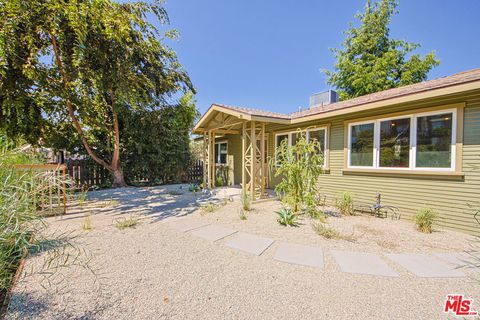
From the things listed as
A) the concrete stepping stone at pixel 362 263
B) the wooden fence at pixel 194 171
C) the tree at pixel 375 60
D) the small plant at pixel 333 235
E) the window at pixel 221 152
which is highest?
the tree at pixel 375 60

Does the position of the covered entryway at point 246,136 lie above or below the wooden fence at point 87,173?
above

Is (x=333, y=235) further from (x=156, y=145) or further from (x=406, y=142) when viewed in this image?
(x=156, y=145)

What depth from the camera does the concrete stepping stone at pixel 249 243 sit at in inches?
124

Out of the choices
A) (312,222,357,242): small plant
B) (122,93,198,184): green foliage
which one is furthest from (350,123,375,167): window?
(122,93,198,184): green foliage

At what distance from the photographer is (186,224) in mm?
4309

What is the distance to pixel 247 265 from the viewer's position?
2672mm

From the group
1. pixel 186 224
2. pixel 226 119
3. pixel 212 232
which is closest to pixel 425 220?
pixel 212 232

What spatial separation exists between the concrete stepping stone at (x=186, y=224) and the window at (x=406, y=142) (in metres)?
4.51

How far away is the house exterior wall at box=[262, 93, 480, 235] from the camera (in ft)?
12.6

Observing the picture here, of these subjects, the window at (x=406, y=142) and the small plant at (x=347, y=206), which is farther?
the small plant at (x=347, y=206)

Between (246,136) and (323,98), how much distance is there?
5420 millimetres

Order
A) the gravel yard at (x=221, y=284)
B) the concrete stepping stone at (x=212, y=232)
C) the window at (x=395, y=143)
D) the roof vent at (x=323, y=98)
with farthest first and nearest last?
→ the roof vent at (x=323, y=98)
the window at (x=395, y=143)
the concrete stepping stone at (x=212, y=232)
the gravel yard at (x=221, y=284)

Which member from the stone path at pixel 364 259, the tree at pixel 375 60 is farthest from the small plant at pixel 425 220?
the tree at pixel 375 60

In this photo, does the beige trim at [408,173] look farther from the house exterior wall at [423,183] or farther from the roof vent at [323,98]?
the roof vent at [323,98]
